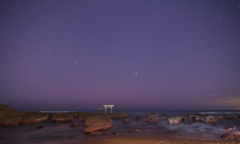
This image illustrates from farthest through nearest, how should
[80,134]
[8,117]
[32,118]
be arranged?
[32,118] < [8,117] < [80,134]

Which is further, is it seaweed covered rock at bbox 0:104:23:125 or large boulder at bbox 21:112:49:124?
large boulder at bbox 21:112:49:124

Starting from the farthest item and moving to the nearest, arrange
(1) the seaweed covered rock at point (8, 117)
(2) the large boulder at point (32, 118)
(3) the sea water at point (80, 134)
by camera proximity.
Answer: (2) the large boulder at point (32, 118), (1) the seaweed covered rock at point (8, 117), (3) the sea water at point (80, 134)

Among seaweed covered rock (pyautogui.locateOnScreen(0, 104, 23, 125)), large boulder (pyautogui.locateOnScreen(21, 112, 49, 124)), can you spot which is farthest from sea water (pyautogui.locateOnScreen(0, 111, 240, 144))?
large boulder (pyautogui.locateOnScreen(21, 112, 49, 124))

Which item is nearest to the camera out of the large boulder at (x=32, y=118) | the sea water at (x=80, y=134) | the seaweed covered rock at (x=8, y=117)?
the sea water at (x=80, y=134)

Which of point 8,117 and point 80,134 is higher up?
point 8,117

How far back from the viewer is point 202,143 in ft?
60.5

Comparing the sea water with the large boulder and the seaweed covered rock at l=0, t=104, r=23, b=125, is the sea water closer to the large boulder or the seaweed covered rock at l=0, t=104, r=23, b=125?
the seaweed covered rock at l=0, t=104, r=23, b=125

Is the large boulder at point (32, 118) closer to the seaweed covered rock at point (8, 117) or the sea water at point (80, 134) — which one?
the seaweed covered rock at point (8, 117)

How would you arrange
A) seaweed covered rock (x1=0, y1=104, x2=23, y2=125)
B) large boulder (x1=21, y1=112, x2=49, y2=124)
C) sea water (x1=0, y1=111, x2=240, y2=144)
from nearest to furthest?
sea water (x1=0, y1=111, x2=240, y2=144) → seaweed covered rock (x1=0, y1=104, x2=23, y2=125) → large boulder (x1=21, y1=112, x2=49, y2=124)

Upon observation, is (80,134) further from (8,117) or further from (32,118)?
(8,117)

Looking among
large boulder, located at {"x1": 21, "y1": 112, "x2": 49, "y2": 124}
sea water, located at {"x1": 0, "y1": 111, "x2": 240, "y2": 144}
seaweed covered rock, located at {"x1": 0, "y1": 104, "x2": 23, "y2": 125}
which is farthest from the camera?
large boulder, located at {"x1": 21, "y1": 112, "x2": 49, "y2": 124}

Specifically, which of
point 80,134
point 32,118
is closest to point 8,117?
point 32,118

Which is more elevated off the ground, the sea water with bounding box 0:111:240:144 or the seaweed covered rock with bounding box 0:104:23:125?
the seaweed covered rock with bounding box 0:104:23:125

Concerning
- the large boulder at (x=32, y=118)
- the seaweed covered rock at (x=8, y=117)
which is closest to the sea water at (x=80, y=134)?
the seaweed covered rock at (x=8, y=117)
